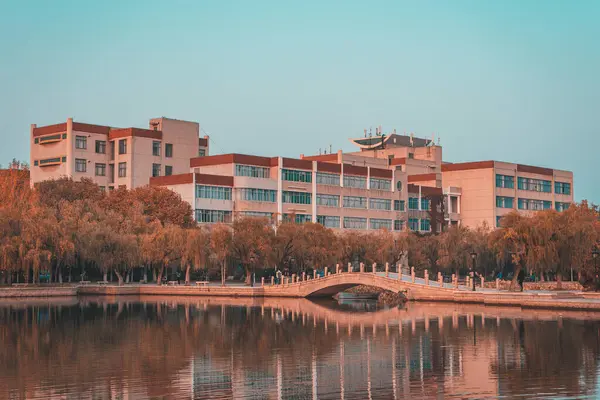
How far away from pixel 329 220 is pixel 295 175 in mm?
6120

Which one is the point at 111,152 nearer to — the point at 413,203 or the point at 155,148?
the point at 155,148

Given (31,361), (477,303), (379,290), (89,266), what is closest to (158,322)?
(31,361)

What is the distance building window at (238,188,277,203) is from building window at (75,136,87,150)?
875 inches

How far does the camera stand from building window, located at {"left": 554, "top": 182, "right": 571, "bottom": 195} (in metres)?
115

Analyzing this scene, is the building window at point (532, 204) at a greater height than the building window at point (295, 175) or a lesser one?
lesser

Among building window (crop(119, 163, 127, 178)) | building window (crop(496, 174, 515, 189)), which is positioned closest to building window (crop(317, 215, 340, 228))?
building window (crop(119, 163, 127, 178))

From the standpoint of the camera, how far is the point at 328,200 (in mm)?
94562

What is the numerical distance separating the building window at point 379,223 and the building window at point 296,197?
908 centimetres

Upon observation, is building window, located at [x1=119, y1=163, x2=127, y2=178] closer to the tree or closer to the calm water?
the tree

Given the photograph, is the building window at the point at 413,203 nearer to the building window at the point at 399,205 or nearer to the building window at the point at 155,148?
the building window at the point at 399,205

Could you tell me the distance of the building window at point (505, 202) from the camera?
106938 millimetres

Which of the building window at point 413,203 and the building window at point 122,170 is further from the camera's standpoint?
the building window at point 413,203

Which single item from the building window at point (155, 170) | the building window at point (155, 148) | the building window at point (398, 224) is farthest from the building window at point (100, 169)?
the building window at point (398, 224)

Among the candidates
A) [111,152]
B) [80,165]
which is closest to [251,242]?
[80,165]
